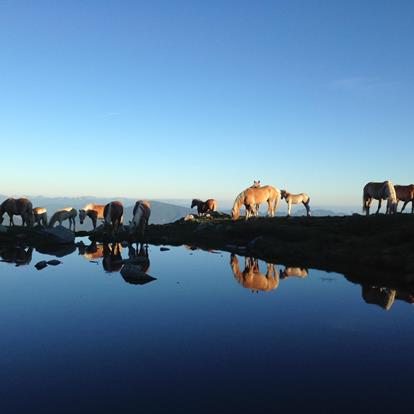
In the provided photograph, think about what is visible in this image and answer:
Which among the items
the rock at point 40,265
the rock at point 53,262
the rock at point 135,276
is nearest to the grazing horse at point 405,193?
the rock at point 135,276

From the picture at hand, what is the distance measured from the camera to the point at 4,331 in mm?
12898

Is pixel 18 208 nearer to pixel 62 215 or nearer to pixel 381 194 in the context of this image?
pixel 62 215

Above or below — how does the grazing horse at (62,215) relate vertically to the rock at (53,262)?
above

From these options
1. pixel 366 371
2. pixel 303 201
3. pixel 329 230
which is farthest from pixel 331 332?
pixel 303 201

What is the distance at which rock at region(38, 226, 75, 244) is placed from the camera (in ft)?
113

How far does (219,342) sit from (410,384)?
5.75 m

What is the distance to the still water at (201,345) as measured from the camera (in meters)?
8.89

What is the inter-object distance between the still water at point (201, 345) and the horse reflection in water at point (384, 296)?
9cm

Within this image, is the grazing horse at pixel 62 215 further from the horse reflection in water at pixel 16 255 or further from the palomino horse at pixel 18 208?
the horse reflection in water at pixel 16 255

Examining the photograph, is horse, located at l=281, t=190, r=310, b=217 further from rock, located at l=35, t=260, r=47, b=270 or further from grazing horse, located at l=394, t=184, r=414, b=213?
rock, located at l=35, t=260, r=47, b=270

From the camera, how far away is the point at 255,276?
73.9 ft

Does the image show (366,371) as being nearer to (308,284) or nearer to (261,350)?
(261,350)

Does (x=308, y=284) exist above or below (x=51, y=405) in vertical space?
above

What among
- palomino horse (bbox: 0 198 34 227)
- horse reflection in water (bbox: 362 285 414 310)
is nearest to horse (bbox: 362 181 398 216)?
horse reflection in water (bbox: 362 285 414 310)
